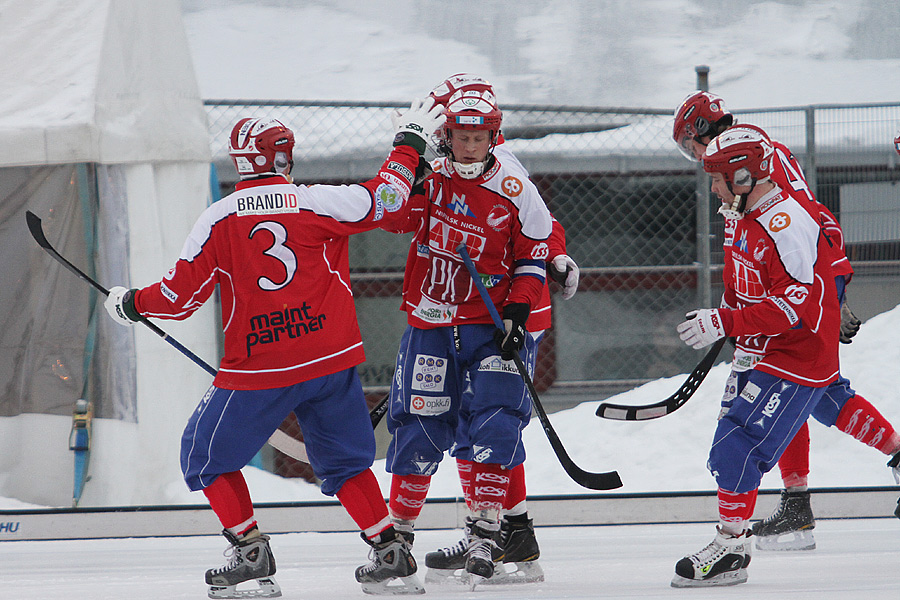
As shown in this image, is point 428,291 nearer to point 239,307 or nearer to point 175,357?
point 239,307

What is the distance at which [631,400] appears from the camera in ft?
15.9

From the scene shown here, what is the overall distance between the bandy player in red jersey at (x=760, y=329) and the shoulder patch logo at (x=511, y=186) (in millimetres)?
546

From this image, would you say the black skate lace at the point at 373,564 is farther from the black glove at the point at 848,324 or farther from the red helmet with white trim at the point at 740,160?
the black glove at the point at 848,324

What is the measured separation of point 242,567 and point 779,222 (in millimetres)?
1764

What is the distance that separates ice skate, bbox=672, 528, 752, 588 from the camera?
2602 mm

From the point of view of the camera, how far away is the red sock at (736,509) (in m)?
2.61

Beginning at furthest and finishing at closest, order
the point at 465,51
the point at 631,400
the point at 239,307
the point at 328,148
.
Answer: the point at 465,51 < the point at 328,148 < the point at 631,400 < the point at 239,307

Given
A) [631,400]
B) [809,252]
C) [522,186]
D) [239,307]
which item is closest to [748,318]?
[809,252]

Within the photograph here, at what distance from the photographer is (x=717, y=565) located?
8.54 ft

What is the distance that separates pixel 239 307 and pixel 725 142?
4.74 ft

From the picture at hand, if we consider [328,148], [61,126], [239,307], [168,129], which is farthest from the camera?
[328,148]

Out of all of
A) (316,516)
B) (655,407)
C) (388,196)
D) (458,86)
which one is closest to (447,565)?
(655,407)

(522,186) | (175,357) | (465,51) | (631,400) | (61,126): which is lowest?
(631,400)

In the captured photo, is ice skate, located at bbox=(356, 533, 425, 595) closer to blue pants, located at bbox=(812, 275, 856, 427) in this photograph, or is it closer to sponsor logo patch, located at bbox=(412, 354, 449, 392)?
sponsor logo patch, located at bbox=(412, 354, 449, 392)
